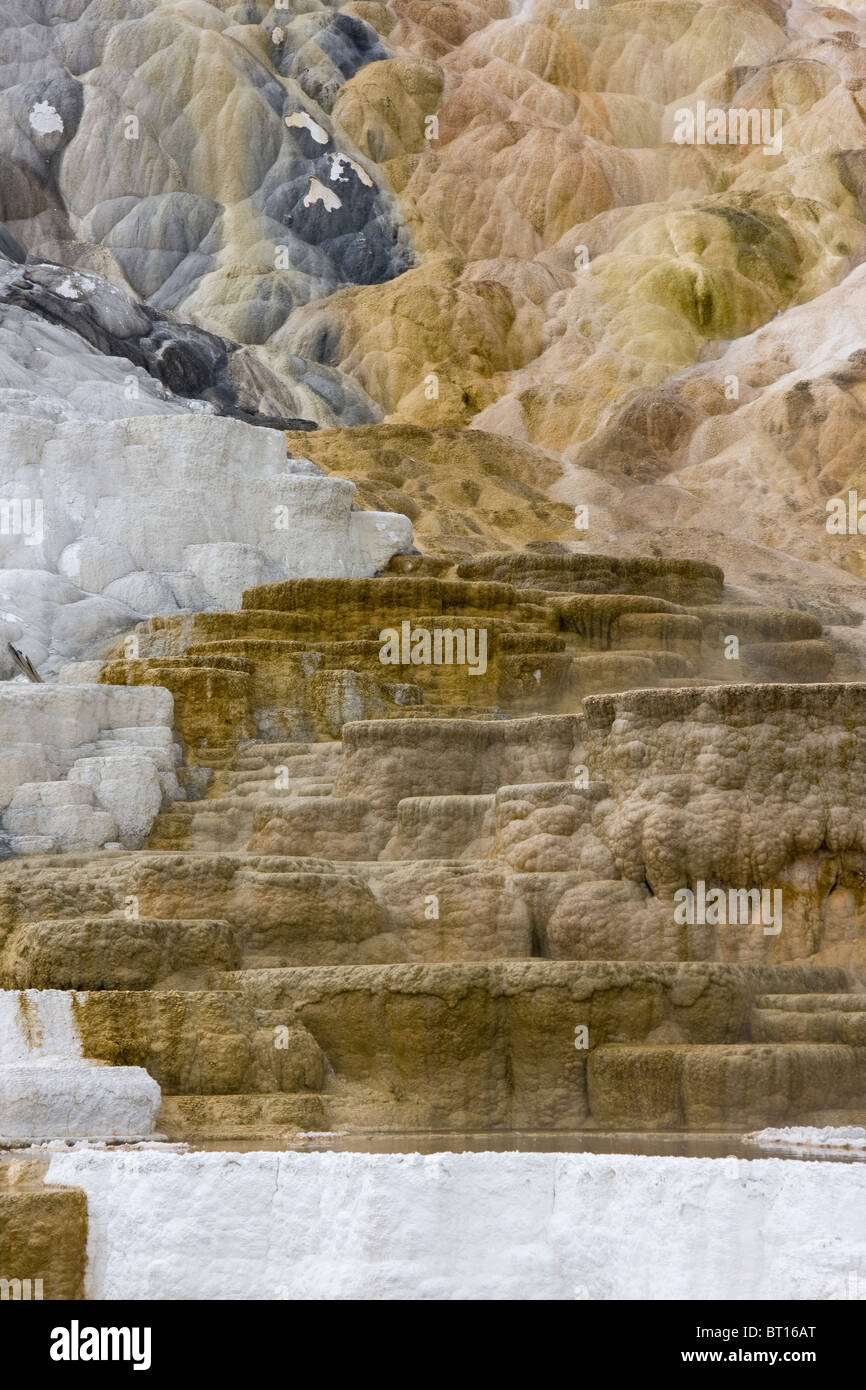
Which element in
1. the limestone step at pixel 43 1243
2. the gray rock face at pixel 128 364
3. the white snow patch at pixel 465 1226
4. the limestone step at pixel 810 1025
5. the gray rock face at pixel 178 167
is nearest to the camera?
the white snow patch at pixel 465 1226

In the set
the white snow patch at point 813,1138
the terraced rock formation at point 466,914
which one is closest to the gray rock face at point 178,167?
the terraced rock formation at point 466,914

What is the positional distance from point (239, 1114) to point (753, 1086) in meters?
2.45

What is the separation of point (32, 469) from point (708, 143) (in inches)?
877

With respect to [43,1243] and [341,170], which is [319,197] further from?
[43,1243]

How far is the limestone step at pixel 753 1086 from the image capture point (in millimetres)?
8633

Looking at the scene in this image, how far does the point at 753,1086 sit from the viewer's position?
8.66m

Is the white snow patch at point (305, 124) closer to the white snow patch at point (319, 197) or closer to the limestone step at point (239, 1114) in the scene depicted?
the white snow patch at point (319, 197)

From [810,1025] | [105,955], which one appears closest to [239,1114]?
[105,955]

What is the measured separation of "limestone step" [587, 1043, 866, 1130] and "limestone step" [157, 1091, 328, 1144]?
149 cm

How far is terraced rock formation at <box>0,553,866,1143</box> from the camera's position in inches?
353

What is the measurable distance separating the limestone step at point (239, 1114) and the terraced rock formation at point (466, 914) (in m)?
0.02

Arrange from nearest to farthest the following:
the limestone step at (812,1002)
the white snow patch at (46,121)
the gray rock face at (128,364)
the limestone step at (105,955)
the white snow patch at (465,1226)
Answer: the white snow patch at (465,1226), the limestone step at (812,1002), the limestone step at (105,955), the gray rock face at (128,364), the white snow patch at (46,121)
